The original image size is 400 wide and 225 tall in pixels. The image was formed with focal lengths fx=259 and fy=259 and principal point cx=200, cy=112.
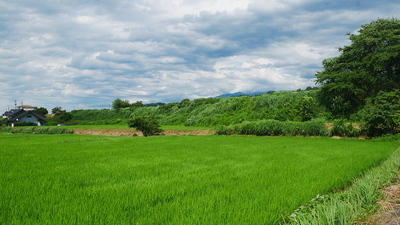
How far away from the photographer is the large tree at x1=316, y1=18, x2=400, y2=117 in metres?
19.9

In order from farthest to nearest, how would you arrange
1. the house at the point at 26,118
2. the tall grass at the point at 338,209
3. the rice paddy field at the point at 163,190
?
the house at the point at 26,118 → the rice paddy field at the point at 163,190 → the tall grass at the point at 338,209

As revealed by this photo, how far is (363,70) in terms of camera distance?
2030cm

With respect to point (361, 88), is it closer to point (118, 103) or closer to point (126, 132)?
point (126, 132)

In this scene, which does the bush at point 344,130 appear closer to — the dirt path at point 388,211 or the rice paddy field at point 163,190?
the rice paddy field at point 163,190

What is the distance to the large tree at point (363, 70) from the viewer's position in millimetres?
19891

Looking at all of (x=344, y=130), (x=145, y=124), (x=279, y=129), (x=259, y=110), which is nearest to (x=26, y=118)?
(x=145, y=124)

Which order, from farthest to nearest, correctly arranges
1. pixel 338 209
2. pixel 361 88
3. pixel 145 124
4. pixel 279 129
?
pixel 145 124 → pixel 361 88 → pixel 279 129 → pixel 338 209

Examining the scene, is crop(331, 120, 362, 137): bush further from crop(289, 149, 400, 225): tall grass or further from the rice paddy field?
crop(289, 149, 400, 225): tall grass

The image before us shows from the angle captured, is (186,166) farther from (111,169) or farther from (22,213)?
(22,213)

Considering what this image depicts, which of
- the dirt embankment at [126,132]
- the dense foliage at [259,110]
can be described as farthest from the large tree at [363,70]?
the dirt embankment at [126,132]

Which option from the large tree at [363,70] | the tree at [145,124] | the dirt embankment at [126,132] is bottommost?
the dirt embankment at [126,132]

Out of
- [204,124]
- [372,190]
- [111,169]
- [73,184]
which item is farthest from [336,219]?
[204,124]

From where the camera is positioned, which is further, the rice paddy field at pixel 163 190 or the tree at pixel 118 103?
the tree at pixel 118 103

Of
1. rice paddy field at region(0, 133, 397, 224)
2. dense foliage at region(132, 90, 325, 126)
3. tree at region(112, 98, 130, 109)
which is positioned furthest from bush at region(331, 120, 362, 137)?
tree at region(112, 98, 130, 109)
